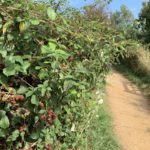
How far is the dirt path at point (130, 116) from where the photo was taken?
7742mm

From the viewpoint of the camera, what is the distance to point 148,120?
9.72 meters

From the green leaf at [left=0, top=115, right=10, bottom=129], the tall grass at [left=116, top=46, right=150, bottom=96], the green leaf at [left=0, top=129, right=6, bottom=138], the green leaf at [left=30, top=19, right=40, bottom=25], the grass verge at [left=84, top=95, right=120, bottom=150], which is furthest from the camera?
the tall grass at [left=116, top=46, right=150, bottom=96]

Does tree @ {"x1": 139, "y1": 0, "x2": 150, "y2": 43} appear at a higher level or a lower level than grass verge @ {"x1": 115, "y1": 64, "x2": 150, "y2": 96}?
higher

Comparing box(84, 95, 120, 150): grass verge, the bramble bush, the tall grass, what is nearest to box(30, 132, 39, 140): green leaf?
the bramble bush

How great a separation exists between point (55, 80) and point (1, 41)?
46 cm

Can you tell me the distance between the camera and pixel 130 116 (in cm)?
990

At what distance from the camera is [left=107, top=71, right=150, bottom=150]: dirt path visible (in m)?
7.74

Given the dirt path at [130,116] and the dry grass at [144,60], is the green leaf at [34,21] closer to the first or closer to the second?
the dirt path at [130,116]

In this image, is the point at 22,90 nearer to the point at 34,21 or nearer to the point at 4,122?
the point at 4,122

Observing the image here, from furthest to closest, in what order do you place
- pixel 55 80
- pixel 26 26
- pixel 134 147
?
pixel 134 147
pixel 55 80
pixel 26 26

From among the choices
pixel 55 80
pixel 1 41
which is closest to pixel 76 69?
pixel 55 80

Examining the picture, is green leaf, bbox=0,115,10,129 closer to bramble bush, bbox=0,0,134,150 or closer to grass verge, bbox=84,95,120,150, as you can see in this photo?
bramble bush, bbox=0,0,134,150

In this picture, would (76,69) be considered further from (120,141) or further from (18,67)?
(120,141)

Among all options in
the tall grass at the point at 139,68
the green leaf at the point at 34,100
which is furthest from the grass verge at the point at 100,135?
the tall grass at the point at 139,68
